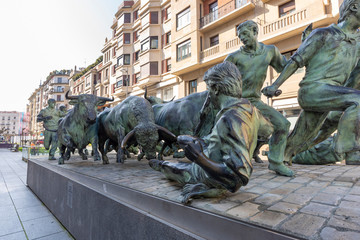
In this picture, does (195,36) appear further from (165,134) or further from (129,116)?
(165,134)

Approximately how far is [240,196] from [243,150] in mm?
627

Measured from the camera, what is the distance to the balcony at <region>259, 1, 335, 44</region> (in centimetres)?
→ 1202

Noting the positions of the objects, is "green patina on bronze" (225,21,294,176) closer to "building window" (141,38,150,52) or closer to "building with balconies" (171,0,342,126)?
"building with balconies" (171,0,342,126)

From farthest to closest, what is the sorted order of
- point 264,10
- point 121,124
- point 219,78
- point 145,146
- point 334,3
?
point 264,10 < point 334,3 < point 121,124 < point 145,146 < point 219,78

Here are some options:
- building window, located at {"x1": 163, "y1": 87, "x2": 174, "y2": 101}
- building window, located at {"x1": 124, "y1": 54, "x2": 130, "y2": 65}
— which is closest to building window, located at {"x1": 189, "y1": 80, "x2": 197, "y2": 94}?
Result: building window, located at {"x1": 163, "y1": 87, "x2": 174, "y2": 101}

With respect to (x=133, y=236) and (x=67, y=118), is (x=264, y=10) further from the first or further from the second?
(x=133, y=236)

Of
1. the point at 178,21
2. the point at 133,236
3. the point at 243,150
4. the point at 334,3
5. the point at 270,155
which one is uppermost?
the point at 178,21

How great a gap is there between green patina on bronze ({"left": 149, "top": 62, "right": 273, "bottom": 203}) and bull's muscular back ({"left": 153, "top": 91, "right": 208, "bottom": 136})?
2213mm

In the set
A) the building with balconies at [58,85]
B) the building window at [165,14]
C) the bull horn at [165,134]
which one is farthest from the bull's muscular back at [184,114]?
the building with balconies at [58,85]

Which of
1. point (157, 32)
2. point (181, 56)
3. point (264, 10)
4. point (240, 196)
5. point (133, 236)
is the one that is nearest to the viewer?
point (240, 196)

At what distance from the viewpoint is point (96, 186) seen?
307 cm

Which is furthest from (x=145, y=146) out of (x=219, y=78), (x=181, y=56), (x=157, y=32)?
(x=157, y=32)

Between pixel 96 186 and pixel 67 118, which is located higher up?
pixel 67 118

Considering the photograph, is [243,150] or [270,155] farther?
[270,155]
